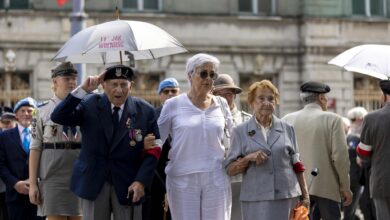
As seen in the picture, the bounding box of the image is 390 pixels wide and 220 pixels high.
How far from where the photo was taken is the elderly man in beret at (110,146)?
931 cm

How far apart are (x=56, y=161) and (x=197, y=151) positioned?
1644mm

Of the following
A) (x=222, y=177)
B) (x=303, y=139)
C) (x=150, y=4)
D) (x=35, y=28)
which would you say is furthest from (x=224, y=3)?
(x=222, y=177)

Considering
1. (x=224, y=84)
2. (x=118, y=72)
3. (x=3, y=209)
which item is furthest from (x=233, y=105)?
(x=3, y=209)

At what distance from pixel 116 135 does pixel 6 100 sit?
19254mm

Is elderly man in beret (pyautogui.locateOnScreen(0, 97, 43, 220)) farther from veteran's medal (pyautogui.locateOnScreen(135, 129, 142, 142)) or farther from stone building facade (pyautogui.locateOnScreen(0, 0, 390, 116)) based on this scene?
stone building facade (pyautogui.locateOnScreen(0, 0, 390, 116))

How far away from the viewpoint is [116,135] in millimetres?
9438

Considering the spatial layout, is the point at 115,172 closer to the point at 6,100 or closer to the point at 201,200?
the point at 201,200

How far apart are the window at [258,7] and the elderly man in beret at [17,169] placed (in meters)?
18.1

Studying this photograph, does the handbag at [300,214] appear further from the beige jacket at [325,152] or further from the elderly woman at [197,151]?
the beige jacket at [325,152]

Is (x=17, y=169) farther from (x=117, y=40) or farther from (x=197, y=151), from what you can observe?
(x=197, y=151)

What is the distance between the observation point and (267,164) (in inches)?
385

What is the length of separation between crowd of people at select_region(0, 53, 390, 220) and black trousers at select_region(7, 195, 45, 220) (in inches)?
80.5

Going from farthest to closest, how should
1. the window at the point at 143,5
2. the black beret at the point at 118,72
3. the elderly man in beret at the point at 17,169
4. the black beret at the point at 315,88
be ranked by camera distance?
the window at the point at 143,5 → the elderly man in beret at the point at 17,169 → the black beret at the point at 315,88 → the black beret at the point at 118,72

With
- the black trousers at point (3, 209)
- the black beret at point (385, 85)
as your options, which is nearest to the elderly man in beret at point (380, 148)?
the black beret at point (385, 85)
